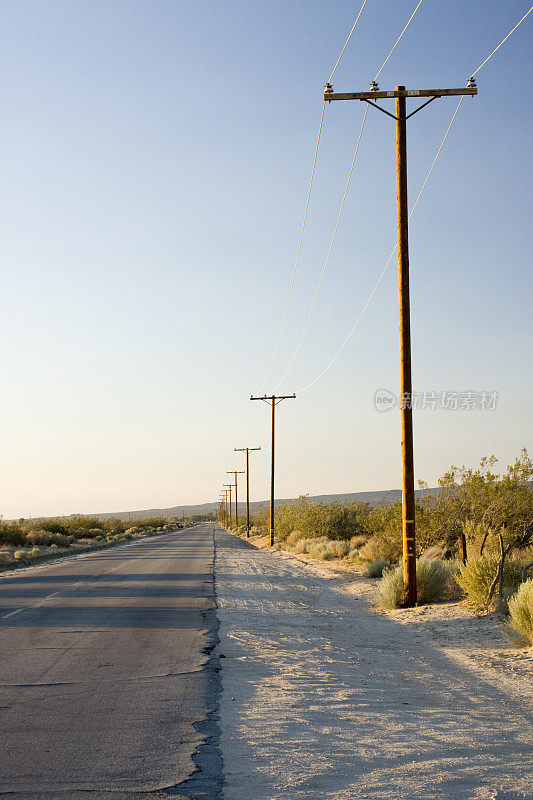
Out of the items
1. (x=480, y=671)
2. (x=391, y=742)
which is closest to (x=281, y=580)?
(x=480, y=671)

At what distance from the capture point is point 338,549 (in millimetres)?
36406

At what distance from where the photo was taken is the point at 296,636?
13.4 meters

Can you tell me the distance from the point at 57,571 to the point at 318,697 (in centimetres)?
2216

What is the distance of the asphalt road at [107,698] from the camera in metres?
5.70

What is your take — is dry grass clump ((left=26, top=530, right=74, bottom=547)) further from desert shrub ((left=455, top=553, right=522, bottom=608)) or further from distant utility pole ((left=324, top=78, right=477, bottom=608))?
desert shrub ((left=455, top=553, right=522, bottom=608))

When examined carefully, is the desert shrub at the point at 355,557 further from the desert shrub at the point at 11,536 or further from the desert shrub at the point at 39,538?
the desert shrub at the point at 39,538

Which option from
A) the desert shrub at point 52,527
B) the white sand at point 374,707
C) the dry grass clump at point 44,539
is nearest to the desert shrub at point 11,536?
the dry grass clump at point 44,539

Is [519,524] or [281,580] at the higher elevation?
[519,524]

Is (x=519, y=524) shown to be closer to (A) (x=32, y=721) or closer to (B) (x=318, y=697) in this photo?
(B) (x=318, y=697)

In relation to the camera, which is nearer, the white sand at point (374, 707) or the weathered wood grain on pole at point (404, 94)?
the white sand at point (374, 707)

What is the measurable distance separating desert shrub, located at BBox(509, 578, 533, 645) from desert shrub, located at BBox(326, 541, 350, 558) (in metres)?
24.5

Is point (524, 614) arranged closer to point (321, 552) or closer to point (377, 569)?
point (377, 569)

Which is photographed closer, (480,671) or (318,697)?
(318,697)

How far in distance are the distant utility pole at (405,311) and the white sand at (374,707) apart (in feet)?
4.14
